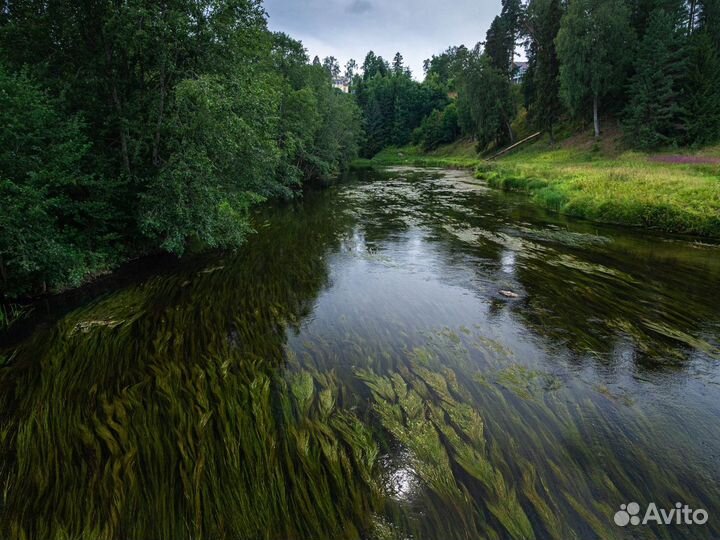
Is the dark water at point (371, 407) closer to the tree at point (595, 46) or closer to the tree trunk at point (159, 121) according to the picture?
the tree trunk at point (159, 121)

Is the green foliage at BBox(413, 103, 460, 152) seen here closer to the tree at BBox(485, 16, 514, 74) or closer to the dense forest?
the tree at BBox(485, 16, 514, 74)

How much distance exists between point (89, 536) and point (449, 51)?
176 meters

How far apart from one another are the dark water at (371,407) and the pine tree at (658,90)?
117 feet

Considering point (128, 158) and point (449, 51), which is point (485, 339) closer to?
point (128, 158)

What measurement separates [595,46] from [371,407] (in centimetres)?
5659

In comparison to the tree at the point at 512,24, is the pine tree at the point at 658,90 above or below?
below

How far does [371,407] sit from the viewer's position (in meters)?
6.41

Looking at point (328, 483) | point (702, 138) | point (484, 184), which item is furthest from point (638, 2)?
point (328, 483)

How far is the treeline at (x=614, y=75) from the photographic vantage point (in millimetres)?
38906

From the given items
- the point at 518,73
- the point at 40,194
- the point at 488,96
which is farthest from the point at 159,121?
the point at 518,73

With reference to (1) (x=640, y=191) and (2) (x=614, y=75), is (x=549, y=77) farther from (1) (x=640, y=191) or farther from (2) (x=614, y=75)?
(1) (x=640, y=191)

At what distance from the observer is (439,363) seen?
25.4 ft

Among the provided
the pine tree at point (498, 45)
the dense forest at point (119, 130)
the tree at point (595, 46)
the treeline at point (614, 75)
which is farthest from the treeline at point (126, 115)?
the pine tree at point (498, 45)

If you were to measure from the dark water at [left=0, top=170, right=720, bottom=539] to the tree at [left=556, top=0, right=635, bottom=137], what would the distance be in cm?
4327
